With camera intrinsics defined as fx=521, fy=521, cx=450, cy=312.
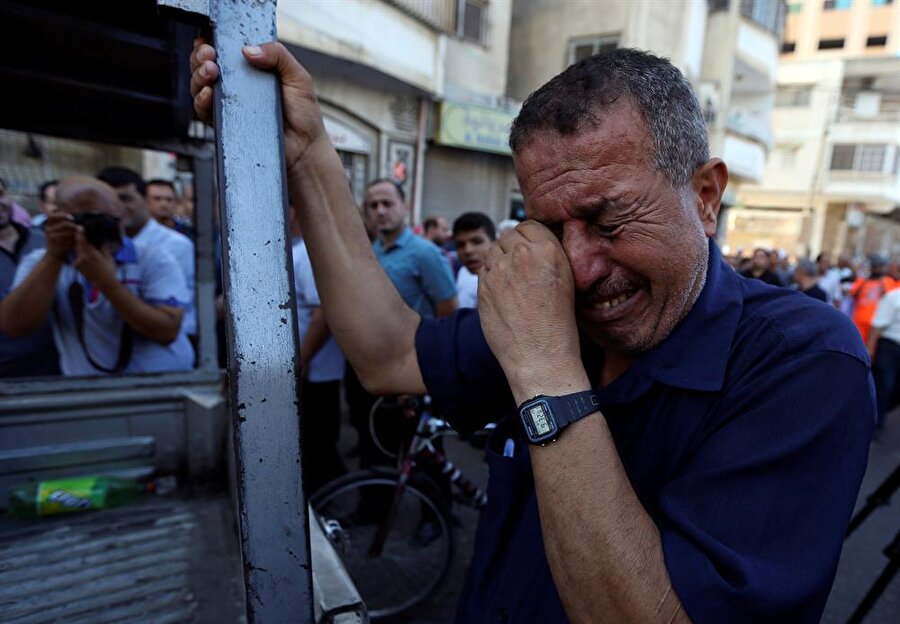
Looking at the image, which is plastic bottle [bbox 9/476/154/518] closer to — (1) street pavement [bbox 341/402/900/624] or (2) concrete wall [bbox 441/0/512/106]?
(1) street pavement [bbox 341/402/900/624]

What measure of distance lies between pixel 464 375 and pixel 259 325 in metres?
0.65

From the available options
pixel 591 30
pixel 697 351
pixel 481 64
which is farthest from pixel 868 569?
pixel 591 30

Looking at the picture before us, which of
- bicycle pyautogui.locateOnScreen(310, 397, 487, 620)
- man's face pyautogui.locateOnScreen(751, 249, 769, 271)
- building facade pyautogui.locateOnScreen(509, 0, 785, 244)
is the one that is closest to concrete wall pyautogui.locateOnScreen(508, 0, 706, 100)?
building facade pyautogui.locateOnScreen(509, 0, 785, 244)

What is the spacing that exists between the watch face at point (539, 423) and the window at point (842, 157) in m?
32.4

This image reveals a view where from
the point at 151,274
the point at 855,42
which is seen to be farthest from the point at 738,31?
the point at 151,274

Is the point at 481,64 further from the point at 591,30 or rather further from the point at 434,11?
the point at 591,30

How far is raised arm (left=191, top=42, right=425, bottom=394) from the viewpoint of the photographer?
4.16 feet

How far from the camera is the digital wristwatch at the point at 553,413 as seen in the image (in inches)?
32.6

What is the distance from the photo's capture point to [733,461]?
789mm

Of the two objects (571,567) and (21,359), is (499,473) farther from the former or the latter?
(21,359)

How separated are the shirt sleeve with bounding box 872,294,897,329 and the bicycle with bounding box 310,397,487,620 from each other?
496cm

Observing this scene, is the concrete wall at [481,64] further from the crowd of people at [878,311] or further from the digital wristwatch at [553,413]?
the digital wristwatch at [553,413]

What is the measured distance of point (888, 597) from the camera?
316 cm

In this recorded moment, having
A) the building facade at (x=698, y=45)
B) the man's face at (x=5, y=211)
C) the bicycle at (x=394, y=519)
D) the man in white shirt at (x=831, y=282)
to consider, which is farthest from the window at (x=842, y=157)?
the man's face at (x=5, y=211)
